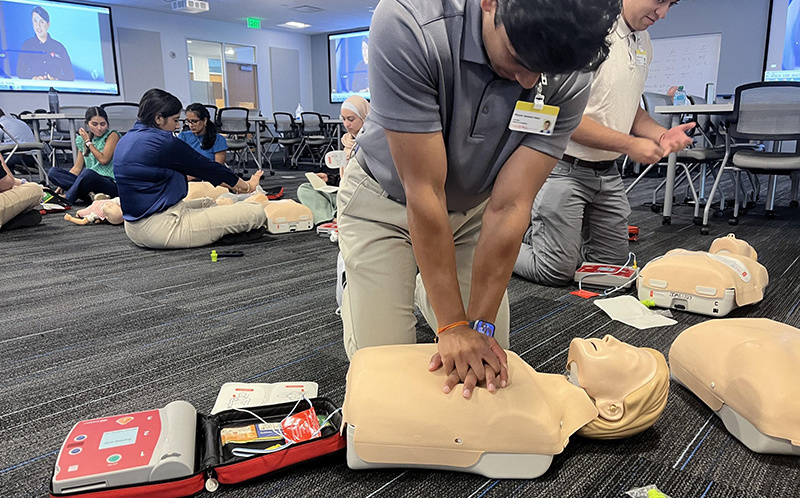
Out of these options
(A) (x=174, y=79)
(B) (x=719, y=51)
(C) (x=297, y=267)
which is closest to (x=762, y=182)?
(B) (x=719, y=51)

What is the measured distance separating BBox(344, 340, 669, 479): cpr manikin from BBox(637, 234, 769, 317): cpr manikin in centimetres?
118

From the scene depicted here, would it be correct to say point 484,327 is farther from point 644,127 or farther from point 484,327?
point 644,127

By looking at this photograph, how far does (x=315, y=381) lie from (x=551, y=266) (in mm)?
1277

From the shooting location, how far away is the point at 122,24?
1030 centimetres

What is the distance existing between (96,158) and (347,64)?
348 inches

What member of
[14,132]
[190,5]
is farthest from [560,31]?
[190,5]

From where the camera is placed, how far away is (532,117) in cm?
110

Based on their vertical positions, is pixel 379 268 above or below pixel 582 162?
below

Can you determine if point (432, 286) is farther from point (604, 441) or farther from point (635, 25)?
point (635, 25)

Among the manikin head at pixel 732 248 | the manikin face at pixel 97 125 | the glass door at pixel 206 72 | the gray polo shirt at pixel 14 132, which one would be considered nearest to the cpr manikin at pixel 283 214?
the manikin face at pixel 97 125

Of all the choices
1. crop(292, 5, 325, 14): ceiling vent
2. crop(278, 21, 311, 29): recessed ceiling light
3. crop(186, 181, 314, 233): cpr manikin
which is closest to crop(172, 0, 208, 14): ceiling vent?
crop(292, 5, 325, 14): ceiling vent

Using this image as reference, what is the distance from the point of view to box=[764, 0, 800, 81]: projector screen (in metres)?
7.26

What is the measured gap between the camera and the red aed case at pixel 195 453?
101 cm

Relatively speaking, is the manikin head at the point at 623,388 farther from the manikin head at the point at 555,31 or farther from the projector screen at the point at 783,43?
the projector screen at the point at 783,43
